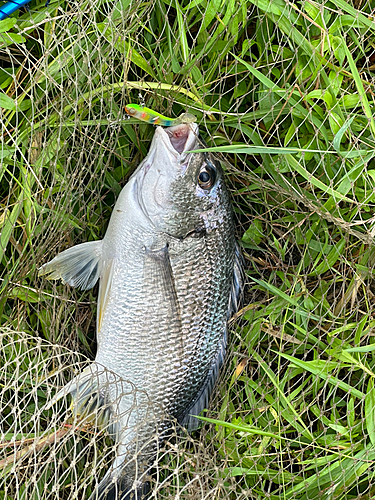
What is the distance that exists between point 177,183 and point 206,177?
137 millimetres

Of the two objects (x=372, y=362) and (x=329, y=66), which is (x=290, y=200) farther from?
(x=372, y=362)

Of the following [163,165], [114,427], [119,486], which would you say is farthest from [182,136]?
[119,486]

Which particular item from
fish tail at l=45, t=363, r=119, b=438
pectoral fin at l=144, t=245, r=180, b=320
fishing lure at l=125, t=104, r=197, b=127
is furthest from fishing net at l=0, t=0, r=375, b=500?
pectoral fin at l=144, t=245, r=180, b=320

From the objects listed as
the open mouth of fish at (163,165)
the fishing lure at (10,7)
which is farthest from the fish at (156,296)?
the fishing lure at (10,7)

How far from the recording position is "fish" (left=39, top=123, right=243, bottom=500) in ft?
6.17

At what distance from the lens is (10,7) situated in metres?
A: 1.98

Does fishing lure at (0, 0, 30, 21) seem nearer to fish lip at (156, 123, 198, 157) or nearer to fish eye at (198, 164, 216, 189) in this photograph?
fish lip at (156, 123, 198, 157)

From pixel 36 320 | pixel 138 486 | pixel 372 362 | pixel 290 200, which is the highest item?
pixel 290 200

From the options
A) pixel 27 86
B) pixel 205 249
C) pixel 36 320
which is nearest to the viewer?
pixel 205 249

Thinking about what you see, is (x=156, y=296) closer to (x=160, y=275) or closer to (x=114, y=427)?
(x=160, y=275)

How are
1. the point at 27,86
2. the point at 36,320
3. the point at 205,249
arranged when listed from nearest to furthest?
the point at 205,249
the point at 27,86
the point at 36,320

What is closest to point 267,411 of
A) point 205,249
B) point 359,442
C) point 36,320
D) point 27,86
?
point 359,442

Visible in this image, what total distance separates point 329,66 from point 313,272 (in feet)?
3.13

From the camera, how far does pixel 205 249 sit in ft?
6.43
